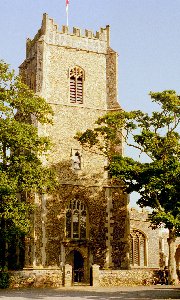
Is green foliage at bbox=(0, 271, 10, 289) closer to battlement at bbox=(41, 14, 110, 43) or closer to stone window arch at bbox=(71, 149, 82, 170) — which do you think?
stone window arch at bbox=(71, 149, 82, 170)

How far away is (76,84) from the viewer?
105 feet

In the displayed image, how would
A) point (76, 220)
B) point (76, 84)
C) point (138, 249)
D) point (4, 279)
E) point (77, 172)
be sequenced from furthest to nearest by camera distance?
1. point (138, 249)
2. point (76, 84)
3. point (77, 172)
4. point (76, 220)
5. point (4, 279)

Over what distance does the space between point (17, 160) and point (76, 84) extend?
430 inches

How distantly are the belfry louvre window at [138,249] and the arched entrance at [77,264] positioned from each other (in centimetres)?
624

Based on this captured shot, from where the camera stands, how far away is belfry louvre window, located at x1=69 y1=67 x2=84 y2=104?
31812 mm

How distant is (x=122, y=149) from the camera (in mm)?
30141

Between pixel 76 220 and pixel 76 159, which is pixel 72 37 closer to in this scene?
pixel 76 159

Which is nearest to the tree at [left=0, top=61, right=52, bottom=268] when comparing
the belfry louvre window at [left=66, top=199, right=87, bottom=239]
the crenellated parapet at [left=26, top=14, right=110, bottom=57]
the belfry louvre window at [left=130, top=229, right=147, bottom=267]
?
the belfry louvre window at [left=66, top=199, right=87, bottom=239]

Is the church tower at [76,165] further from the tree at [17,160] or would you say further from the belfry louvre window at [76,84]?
the tree at [17,160]

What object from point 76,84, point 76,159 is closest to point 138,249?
point 76,159

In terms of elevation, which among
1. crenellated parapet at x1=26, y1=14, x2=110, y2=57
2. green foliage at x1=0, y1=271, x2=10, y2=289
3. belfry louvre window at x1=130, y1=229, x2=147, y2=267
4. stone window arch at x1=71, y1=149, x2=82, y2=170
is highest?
crenellated parapet at x1=26, y1=14, x2=110, y2=57

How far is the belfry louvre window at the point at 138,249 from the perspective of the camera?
34.2 meters

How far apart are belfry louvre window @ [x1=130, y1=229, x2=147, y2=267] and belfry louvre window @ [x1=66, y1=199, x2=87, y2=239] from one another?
6.68 m

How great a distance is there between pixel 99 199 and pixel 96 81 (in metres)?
→ 9.01
